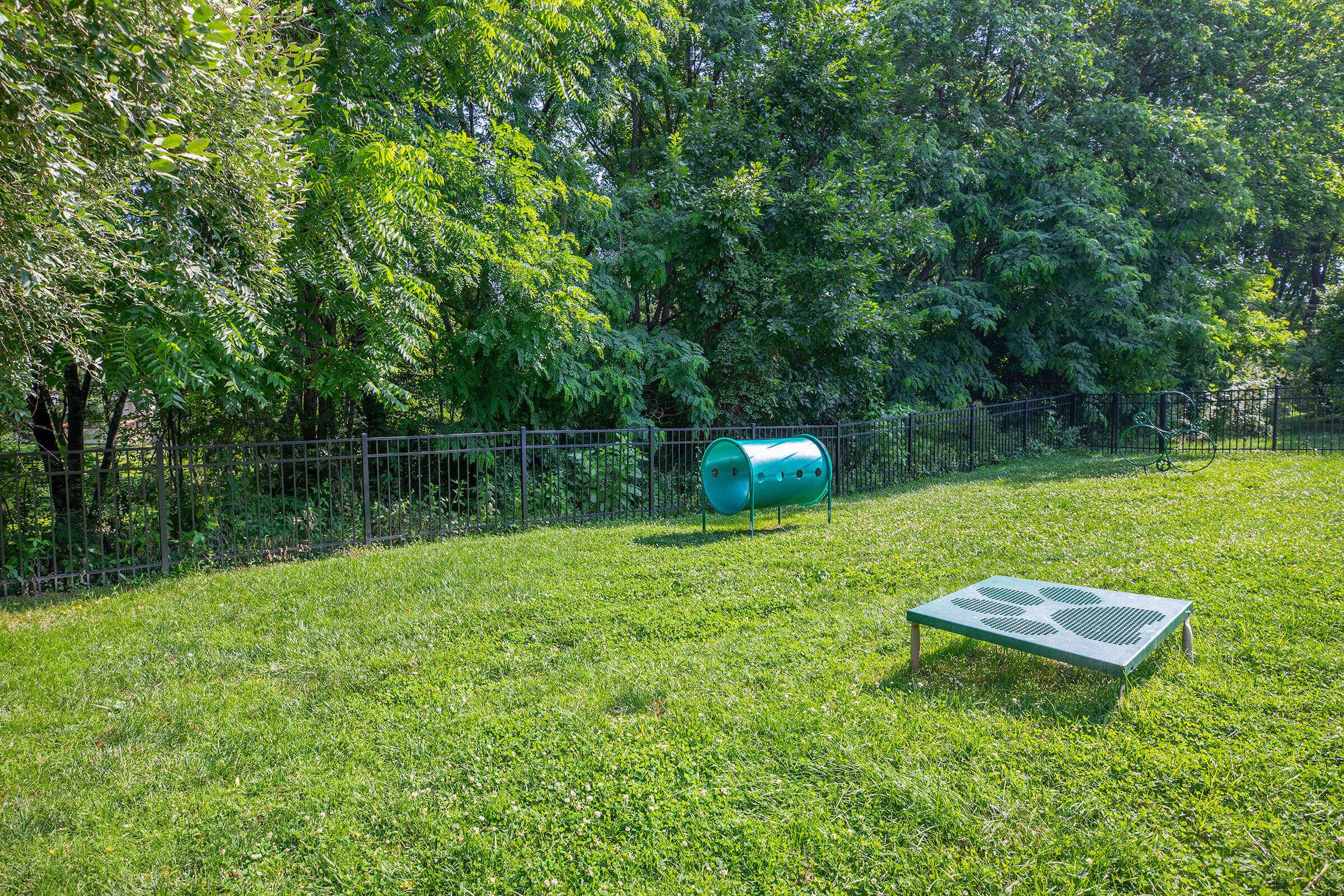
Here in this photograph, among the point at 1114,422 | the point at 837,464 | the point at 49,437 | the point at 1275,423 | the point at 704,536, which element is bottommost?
the point at 704,536

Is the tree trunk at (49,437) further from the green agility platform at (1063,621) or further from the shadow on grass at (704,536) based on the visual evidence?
the green agility platform at (1063,621)

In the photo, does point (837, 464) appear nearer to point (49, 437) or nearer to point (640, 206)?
point (640, 206)

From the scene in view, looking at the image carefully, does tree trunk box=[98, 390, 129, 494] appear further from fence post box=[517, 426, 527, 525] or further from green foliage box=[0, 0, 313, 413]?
fence post box=[517, 426, 527, 525]

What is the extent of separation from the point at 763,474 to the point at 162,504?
656 centimetres

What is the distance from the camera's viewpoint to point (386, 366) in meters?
7.98

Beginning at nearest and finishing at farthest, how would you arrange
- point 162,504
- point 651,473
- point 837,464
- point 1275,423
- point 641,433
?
point 162,504, point 651,473, point 641,433, point 837,464, point 1275,423

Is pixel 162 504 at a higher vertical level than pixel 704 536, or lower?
higher

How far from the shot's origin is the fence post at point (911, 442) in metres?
13.9

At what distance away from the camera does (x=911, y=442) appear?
45.7 ft

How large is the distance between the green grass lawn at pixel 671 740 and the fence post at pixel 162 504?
0.81 metres

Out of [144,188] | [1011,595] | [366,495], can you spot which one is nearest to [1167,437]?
[1011,595]

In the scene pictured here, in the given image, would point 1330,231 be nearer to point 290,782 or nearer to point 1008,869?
point 1008,869

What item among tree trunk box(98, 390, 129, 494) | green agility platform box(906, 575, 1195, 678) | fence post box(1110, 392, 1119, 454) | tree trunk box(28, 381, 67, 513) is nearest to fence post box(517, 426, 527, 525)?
tree trunk box(98, 390, 129, 494)

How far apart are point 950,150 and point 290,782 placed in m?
18.2
